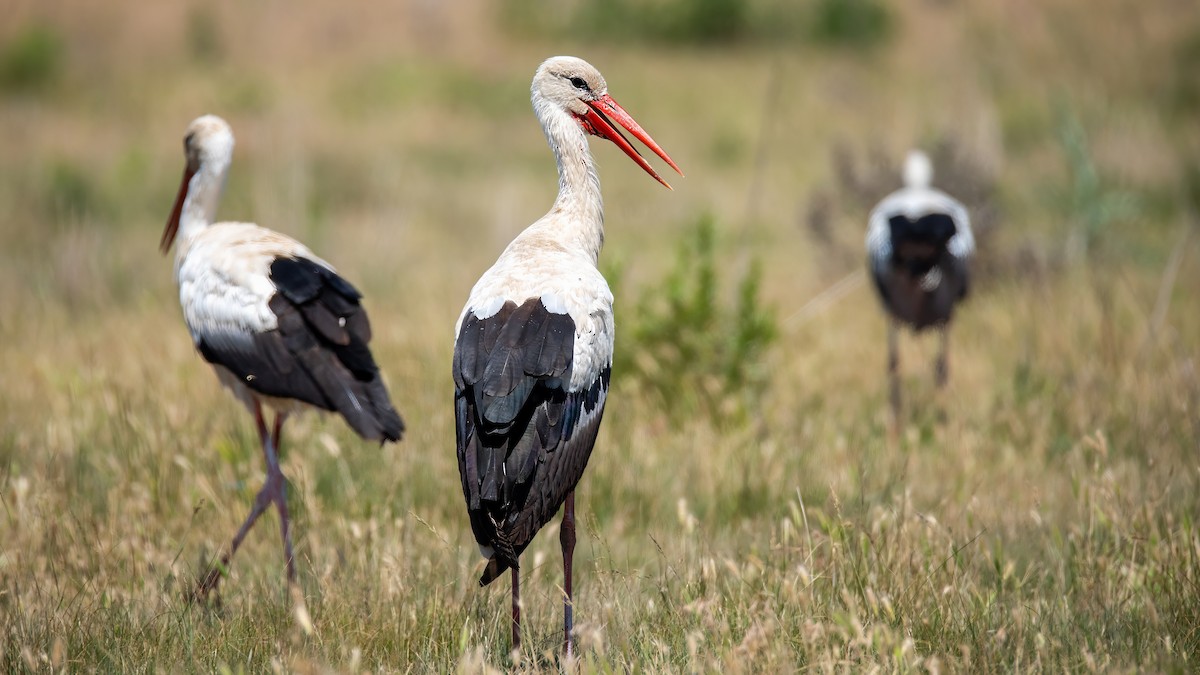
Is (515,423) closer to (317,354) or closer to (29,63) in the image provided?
(317,354)

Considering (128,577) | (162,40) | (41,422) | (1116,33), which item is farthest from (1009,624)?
(162,40)

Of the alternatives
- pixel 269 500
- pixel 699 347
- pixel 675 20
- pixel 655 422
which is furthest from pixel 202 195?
pixel 675 20

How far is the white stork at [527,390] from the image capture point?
9.57 feet

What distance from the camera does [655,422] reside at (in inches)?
213

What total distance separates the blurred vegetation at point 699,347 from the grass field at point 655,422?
0.06 m

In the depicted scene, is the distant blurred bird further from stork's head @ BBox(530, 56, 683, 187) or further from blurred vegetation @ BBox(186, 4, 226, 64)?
blurred vegetation @ BBox(186, 4, 226, 64)

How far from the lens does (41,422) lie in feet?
17.2

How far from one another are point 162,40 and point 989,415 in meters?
16.3

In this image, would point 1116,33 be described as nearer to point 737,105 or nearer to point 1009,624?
point 737,105

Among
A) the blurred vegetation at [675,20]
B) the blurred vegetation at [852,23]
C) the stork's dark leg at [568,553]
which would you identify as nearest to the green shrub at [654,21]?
the blurred vegetation at [675,20]

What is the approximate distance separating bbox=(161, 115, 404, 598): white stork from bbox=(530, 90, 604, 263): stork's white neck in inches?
33.8

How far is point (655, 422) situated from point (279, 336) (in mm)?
2114

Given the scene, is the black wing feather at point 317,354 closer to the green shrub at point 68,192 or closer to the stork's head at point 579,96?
the stork's head at point 579,96

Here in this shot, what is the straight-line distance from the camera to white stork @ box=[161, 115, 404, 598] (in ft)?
12.5
